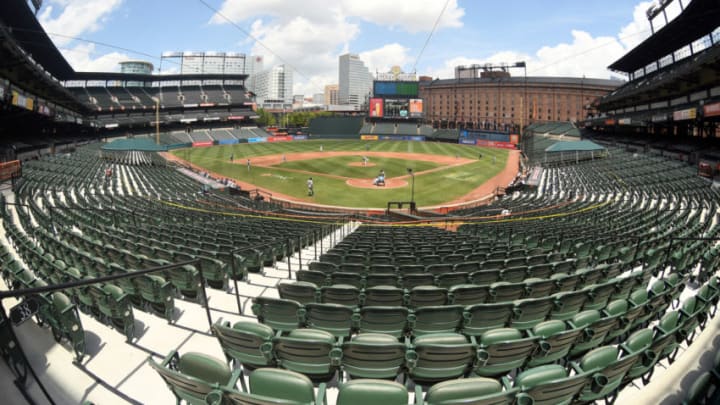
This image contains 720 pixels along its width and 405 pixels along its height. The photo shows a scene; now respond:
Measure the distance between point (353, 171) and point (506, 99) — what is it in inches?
3913

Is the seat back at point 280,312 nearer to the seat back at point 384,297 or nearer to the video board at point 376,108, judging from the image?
the seat back at point 384,297

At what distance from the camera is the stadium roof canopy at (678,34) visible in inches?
1377

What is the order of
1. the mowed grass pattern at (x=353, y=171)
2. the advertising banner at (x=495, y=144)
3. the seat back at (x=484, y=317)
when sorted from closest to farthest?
the seat back at (x=484, y=317)
the mowed grass pattern at (x=353, y=171)
the advertising banner at (x=495, y=144)

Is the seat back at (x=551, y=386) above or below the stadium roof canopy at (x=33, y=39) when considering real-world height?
below

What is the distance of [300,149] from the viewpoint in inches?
2795

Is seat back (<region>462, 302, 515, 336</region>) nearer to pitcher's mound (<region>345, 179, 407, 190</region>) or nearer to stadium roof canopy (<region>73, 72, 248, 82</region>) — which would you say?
pitcher's mound (<region>345, 179, 407, 190</region>)

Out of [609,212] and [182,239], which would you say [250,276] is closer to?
[182,239]

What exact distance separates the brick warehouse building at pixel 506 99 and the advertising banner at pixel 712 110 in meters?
79.1

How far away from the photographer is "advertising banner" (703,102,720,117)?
84.0 feet

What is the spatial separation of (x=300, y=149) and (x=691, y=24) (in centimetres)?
5762

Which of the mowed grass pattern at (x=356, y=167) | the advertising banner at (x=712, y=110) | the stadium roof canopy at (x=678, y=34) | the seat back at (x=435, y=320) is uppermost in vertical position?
the stadium roof canopy at (x=678, y=34)

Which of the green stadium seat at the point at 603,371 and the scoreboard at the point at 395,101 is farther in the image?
the scoreboard at the point at 395,101

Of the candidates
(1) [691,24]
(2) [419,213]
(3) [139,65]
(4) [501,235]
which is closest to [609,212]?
(4) [501,235]

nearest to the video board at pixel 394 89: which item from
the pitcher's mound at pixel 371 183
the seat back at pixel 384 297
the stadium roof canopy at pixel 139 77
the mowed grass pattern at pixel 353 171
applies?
the mowed grass pattern at pixel 353 171
